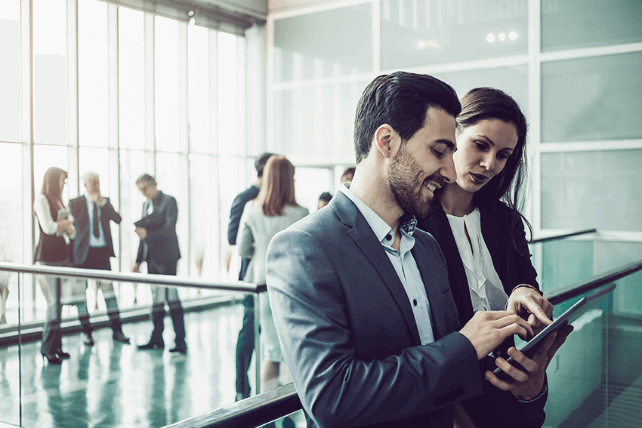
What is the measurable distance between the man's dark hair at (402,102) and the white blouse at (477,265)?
0.55 metres

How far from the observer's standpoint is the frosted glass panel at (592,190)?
7.93 meters

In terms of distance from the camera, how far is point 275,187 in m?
4.19

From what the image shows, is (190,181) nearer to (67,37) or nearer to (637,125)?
(67,37)

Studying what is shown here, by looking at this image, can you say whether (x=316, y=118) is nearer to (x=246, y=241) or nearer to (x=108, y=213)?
(x=108, y=213)

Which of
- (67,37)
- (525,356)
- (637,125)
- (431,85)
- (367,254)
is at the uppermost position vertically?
(67,37)

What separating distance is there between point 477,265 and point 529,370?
50 cm

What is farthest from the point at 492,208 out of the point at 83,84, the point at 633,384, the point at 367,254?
the point at 83,84

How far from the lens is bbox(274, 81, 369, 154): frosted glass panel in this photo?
1024cm

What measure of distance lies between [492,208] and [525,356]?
2.22 feet

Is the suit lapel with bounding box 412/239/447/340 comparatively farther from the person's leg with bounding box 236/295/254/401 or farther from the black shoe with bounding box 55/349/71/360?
the black shoe with bounding box 55/349/71/360

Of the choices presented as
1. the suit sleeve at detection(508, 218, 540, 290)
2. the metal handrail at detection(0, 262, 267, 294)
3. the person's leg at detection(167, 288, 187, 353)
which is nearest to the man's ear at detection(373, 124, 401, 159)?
the suit sleeve at detection(508, 218, 540, 290)

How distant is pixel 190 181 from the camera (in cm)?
989

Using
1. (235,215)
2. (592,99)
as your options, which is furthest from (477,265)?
(592,99)

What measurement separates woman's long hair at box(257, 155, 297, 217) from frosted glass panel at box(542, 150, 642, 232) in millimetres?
5492
